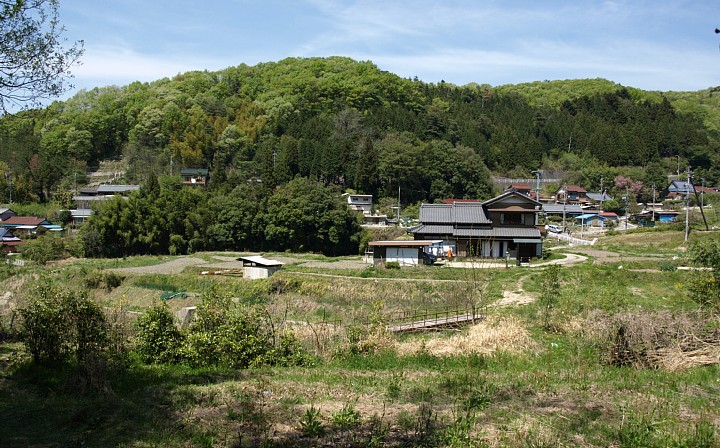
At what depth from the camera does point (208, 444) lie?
5.30 metres

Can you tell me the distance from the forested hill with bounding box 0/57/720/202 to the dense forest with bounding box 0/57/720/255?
0.60 ft

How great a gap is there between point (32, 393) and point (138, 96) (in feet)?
247

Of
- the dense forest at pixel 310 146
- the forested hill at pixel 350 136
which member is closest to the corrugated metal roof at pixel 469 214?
the dense forest at pixel 310 146

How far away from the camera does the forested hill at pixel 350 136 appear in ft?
158

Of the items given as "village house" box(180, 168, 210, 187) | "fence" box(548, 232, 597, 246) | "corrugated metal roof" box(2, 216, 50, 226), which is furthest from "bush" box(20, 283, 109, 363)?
"village house" box(180, 168, 210, 187)

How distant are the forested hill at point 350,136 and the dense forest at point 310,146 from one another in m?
0.18

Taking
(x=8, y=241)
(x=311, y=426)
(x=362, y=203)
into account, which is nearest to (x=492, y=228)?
(x=362, y=203)

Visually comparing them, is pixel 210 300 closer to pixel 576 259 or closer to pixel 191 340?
pixel 191 340

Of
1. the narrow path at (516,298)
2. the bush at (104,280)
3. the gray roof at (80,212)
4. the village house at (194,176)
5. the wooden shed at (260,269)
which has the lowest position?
the bush at (104,280)

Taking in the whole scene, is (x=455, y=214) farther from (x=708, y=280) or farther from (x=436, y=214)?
(x=708, y=280)

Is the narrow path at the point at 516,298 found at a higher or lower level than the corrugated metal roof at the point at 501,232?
lower

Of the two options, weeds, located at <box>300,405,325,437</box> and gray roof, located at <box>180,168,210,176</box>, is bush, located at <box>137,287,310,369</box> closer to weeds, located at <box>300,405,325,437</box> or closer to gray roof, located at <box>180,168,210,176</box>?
weeds, located at <box>300,405,325,437</box>

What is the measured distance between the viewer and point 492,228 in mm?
29062

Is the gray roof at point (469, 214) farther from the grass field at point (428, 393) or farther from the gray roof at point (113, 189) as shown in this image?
the gray roof at point (113, 189)
